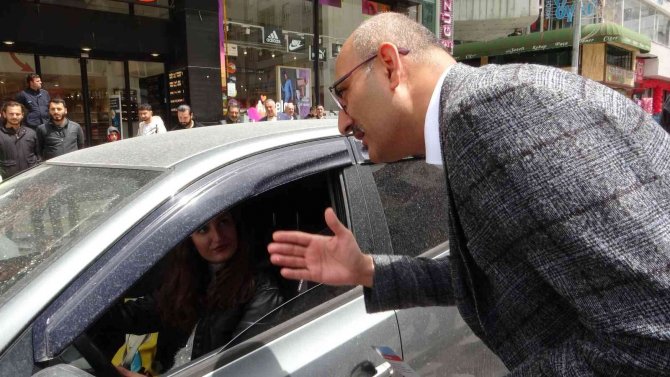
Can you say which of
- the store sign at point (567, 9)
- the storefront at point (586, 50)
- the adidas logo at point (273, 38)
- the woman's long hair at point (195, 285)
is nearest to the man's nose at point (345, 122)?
the woman's long hair at point (195, 285)

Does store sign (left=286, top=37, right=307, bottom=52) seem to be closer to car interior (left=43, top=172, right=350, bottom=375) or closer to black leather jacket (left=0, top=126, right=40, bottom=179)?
black leather jacket (left=0, top=126, right=40, bottom=179)

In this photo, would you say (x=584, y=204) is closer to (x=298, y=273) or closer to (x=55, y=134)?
(x=298, y=273)

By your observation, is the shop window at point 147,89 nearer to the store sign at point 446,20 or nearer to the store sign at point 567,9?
the store sign at point 446,20

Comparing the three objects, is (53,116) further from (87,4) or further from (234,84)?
(234,84)

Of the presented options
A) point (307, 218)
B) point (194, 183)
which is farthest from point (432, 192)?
point (194, 183)

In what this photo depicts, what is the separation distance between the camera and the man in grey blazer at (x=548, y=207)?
2.68 feet

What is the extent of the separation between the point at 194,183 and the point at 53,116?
20.4ft

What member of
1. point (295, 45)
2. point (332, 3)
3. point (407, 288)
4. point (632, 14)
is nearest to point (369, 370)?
point (407, 288)

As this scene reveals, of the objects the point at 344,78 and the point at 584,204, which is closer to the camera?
the point at 584,204

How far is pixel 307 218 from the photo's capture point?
2.20 metres

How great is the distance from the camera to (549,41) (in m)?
22.8

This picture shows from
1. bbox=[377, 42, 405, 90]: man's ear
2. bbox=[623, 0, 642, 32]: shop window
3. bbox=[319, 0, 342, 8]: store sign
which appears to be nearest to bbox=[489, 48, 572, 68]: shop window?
bbox=[623, 0, 642, 32]: shop window

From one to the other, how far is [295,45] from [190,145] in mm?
11481

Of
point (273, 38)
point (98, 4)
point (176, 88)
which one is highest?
point (98, 4)
